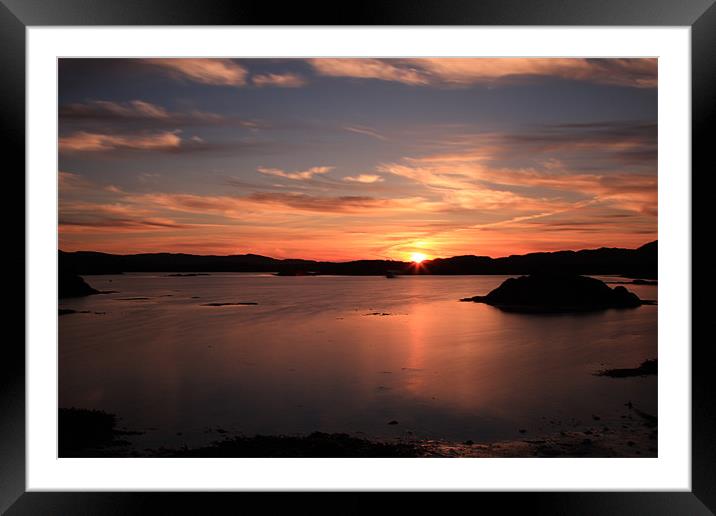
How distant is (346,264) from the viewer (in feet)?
30.5

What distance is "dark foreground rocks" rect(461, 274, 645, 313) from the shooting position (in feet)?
34.0

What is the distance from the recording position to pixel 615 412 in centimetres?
616

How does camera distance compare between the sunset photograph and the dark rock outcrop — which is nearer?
the sunset photograph

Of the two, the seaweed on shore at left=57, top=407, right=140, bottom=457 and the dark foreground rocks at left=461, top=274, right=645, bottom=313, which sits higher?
the dark foreground rocks at left=461, top=274, right=645, bottom=313

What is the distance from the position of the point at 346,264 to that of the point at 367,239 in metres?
3.93

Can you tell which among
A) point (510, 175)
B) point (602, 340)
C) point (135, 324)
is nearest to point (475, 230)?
point (510, 175)

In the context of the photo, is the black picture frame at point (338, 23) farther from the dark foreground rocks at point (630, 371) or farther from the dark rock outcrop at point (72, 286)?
the dark rock outcrop at point (72, 286)

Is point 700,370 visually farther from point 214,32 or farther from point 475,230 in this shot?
point 475,230

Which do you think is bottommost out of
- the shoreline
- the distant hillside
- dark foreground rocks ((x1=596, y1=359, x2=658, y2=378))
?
dark foreground rocks ((x1=596, y1=359, x2=658, y2=378))

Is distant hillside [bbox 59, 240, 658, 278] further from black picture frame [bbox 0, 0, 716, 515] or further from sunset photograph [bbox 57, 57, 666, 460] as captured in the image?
black picture frame [bbox 0, 0, 716, 515]

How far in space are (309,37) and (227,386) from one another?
7.29m

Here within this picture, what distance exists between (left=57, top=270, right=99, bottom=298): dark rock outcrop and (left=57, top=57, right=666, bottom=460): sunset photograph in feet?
0.27

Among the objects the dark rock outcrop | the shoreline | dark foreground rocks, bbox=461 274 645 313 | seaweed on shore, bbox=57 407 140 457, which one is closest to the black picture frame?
the shoreline

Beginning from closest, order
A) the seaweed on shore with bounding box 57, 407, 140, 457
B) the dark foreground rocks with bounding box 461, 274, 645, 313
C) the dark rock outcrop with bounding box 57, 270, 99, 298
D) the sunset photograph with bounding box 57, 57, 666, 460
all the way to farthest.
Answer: the seaweed on shore with bounding box 57, 407, 140, 457 → the sunset photograph with bounding box 57, 57, 666, 460 → the dark foreground rocks with bounding box 461, 274, 645, 313 → the dark rock outcrop with bounding box 57, 270, 99, 298
